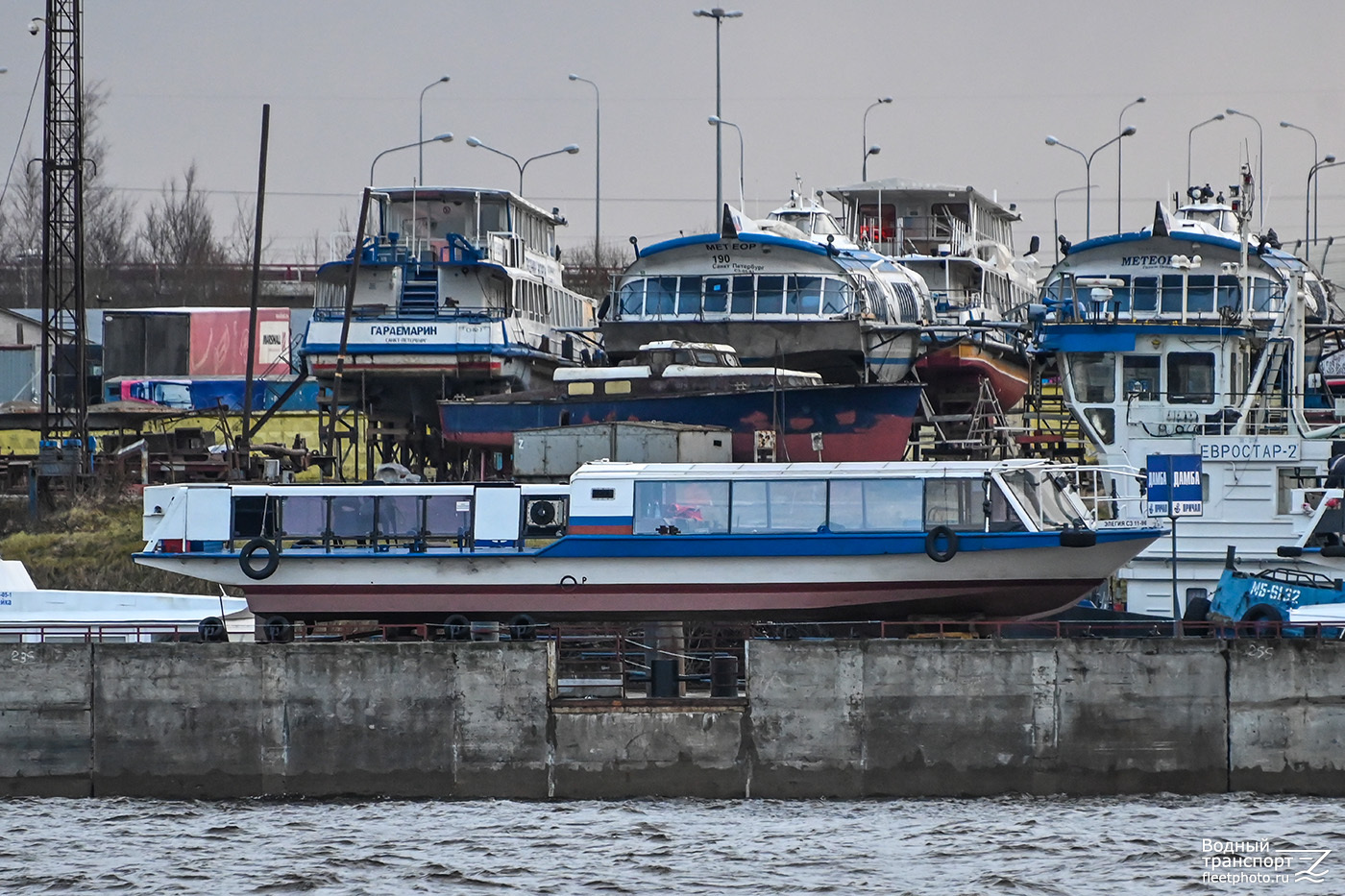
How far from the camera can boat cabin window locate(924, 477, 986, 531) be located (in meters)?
29.1

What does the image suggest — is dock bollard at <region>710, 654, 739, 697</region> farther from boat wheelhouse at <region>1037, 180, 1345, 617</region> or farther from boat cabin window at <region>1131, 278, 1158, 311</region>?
boat cabin window at <region>1131, 278, 1158, 311</region>

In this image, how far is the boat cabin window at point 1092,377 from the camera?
1431 inches

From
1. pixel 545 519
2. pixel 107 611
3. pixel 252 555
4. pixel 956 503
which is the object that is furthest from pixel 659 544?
pixel 107 611

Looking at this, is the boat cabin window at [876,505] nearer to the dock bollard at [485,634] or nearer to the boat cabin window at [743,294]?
the dock bollard at [485,634]

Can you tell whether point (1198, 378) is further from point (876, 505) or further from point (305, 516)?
point (305, 516)

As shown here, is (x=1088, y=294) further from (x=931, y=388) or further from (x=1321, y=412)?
(x=931, y=388)

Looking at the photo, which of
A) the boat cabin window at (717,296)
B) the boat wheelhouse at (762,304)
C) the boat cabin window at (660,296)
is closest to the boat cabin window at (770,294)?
the boat wheelhouse at (762,304)

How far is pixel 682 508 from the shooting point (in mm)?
29828

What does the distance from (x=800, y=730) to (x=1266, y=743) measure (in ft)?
20.6

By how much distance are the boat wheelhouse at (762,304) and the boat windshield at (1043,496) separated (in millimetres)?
13966

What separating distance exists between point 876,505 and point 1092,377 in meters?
8.94

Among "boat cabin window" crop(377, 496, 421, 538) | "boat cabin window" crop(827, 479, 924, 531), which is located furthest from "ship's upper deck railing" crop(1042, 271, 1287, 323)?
"boat cabin window" crop(377, 496, 421, 538)

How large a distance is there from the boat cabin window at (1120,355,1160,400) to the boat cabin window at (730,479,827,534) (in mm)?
9413

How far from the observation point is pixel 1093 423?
3644 centimetres
